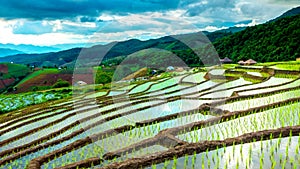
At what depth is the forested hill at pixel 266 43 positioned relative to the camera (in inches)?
1340

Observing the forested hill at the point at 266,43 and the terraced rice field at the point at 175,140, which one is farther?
the forested hill at the point at 266,43

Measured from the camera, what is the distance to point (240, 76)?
18.2 m

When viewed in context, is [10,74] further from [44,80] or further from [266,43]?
[266,43]

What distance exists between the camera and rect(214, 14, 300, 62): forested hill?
3403 centimetres

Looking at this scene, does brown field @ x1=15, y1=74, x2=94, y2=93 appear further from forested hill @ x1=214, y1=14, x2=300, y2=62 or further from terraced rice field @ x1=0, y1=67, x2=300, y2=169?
terraced rice field @ x1=0, y1=67, x2=300, y2=169

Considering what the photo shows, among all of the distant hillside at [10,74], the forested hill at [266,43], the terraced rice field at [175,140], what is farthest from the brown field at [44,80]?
the terraced rice field at [175,140]

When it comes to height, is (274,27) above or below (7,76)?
above

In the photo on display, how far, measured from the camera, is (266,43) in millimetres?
39500

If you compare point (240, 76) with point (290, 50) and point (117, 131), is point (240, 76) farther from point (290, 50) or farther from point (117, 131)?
point (290, 50)

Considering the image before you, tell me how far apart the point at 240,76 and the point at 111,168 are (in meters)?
15.1

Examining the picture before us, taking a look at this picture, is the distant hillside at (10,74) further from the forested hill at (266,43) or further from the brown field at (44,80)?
the forested hill at (266,43)

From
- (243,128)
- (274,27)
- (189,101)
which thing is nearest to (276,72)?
(189,101)

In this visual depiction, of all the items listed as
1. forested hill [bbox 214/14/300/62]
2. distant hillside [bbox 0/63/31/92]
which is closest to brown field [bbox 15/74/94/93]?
distant hillside [bbox 0/63/31/92]

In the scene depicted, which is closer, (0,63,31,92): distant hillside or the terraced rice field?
the terraced rice field
